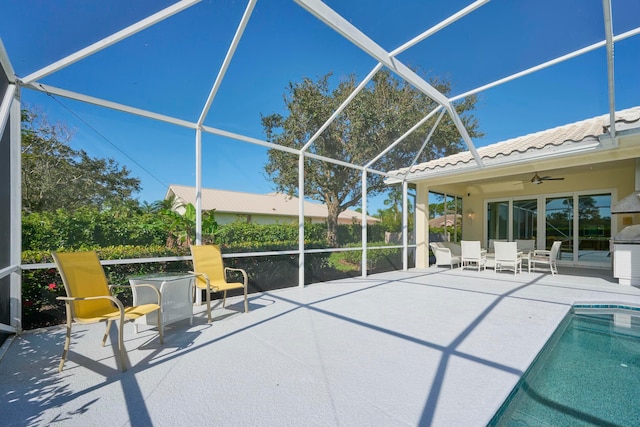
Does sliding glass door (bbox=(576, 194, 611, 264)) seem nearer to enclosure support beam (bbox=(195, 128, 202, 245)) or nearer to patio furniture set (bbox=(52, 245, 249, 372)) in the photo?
patio furniture set (bbox=(52, 245, 249, 372))

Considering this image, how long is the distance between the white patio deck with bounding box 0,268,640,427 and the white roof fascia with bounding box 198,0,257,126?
346 cm

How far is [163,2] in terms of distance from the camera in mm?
3416

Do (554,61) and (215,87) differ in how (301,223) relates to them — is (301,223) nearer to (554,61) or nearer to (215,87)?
(215,87)

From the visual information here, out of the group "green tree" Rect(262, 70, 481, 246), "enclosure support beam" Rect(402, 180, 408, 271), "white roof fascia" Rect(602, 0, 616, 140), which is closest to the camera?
"white roof fascia" Rect(602, 0, 616, 140)

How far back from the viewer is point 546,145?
7.05 metres

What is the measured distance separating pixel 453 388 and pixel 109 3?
16.7ft

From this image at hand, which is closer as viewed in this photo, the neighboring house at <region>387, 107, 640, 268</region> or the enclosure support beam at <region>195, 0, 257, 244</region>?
the enclosure support beam at <region>195, 0, 257, 244</region>

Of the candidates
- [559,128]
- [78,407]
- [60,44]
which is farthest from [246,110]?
[559,128]

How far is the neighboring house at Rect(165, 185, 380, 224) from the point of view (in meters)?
7.12

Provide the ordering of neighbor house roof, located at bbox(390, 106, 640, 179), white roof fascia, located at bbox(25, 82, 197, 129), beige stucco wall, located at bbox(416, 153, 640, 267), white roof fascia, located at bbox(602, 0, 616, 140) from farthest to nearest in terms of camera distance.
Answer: beige stucco wall, located at bbox(416, 153, 640, 267)
neighbor house roof, located at bbox(390, 106, 640, 179)
white roof fascia, located at bbox(25, 82, 197, 129)
white roof fascia, located at bbox(602, 0, 616, 140)

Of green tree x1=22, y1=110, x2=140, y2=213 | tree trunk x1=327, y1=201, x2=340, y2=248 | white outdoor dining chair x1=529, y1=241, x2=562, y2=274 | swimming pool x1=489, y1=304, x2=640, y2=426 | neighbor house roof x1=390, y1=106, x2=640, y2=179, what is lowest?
swimming pool x1=489, y1=304, x2=640, y2=426

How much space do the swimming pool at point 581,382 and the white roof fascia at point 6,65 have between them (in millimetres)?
5785

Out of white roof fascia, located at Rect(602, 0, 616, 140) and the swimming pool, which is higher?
white roof fascia, located at Rect(602, 0, 616, 140)

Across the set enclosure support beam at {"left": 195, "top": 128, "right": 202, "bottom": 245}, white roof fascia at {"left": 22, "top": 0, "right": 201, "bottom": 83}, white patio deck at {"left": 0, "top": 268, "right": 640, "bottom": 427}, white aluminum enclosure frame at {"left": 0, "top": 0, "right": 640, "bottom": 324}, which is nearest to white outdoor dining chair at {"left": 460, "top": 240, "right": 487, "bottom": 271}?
white patio deck at {"left": 0, "top": 268, "right": 640, "bottom": 427}
